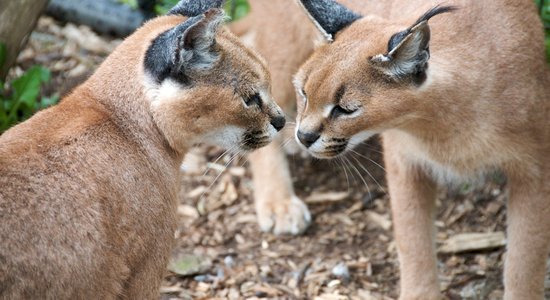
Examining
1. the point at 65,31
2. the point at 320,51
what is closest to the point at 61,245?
the point at 320,51

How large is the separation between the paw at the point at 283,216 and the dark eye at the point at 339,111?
67.1 inches

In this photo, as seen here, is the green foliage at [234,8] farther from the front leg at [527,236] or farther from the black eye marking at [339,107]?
the front leg at [527,236]

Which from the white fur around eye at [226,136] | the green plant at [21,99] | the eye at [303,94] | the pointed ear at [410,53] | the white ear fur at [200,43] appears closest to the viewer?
the white ear fur at [200,43]

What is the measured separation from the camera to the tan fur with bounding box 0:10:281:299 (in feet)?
12.4

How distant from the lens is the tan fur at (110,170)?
377 centimetres

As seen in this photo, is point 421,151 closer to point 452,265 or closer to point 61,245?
point 452,265

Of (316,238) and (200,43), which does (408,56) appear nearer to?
(200,43)

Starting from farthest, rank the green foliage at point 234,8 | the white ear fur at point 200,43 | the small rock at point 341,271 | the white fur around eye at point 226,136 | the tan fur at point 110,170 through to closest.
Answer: the green foliage at point 234,8 < the small rock at point 341,271 < the white fur around eye at point 226,136 < the white ear fur at point 200,43 < the tan fur at point 110,170

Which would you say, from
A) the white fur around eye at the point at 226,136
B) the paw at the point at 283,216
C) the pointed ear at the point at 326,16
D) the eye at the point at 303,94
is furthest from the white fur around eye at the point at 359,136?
the paw at the point at 283,216

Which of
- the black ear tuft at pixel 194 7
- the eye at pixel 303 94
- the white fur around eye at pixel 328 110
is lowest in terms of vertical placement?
the eye at pixel 303 94

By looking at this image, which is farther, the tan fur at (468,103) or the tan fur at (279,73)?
the tan fur at (279,73)

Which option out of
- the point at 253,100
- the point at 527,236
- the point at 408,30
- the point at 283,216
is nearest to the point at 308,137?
the point at 253,100

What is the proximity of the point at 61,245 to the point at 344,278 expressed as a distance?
2.35 m

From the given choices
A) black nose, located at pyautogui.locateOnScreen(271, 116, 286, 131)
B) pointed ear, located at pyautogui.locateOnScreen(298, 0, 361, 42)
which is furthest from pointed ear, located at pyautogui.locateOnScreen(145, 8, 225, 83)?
pointed ear, located at pyautogui.locateOnScreen(298, 0, 361, 42)
